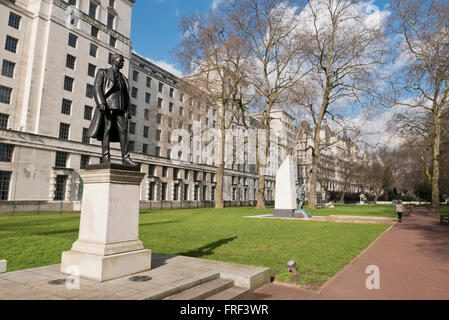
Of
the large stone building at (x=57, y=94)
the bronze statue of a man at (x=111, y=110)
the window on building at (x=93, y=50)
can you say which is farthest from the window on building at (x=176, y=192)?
the bronze statue of a man at (x=111, y=110)

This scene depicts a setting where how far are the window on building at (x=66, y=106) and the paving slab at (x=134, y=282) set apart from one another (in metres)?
34.1

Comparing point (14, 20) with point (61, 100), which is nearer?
point (14, 20)

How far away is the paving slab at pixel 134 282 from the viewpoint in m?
4.80

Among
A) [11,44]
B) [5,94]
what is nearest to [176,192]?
[5,94]

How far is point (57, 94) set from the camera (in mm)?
34938

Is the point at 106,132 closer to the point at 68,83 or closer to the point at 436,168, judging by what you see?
the point at 68,83

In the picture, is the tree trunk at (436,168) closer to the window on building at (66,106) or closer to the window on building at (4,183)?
the window on building at (66,106)

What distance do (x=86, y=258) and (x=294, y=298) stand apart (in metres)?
4.14

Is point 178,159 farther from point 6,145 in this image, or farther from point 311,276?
point 311,276

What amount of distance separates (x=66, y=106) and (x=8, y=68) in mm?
6740

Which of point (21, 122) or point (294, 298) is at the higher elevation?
point (21, 122)

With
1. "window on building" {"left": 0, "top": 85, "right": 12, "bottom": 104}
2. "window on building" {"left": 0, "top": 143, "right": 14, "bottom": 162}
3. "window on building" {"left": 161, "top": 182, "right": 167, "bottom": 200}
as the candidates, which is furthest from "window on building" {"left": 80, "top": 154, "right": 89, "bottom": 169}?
"window on building" {"left": 161, "top": 182, "right": 167, "bottom": 200}

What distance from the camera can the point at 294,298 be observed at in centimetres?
572
